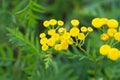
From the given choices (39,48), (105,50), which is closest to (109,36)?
(105,50)

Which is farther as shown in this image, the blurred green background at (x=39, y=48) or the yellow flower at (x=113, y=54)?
the blurred green background at (x=39, y=48)

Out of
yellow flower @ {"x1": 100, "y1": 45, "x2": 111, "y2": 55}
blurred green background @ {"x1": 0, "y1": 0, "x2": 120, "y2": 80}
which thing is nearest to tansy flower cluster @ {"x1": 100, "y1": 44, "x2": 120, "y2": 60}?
yellow flower @ {"x1": 100, "y1": 45, "x2": 111, "y2": 55}

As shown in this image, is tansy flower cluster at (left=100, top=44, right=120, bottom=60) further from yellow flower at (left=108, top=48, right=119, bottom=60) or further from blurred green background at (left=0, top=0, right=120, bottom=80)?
A: blurred green background at (left=0, top=0, right=120, bottom=80)

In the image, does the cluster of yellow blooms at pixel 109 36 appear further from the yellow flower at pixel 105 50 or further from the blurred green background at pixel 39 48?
the blurred green background at pixel 39 48

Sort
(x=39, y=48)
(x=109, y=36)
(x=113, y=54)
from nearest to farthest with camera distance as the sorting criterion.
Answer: (x=113, y=54) → (x=109, y=36) → (x=39, y=48)

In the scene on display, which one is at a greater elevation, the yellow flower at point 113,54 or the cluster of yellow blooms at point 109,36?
the cluster of yellow blooms at point 109,36

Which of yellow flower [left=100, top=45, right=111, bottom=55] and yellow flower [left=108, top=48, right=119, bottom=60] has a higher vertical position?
yellow flower [left=100, top=45, right=111, bottom=55]

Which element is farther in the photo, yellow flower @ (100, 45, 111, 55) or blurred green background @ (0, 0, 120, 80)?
blurred green background @ (0, 0, 120, 80)

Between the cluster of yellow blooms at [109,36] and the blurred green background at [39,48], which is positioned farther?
the blurred green background at [39,48]

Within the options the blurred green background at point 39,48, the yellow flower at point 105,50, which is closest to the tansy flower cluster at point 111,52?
the yellow flower at point 105,50

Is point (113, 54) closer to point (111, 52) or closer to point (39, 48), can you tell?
point (111, 52)
